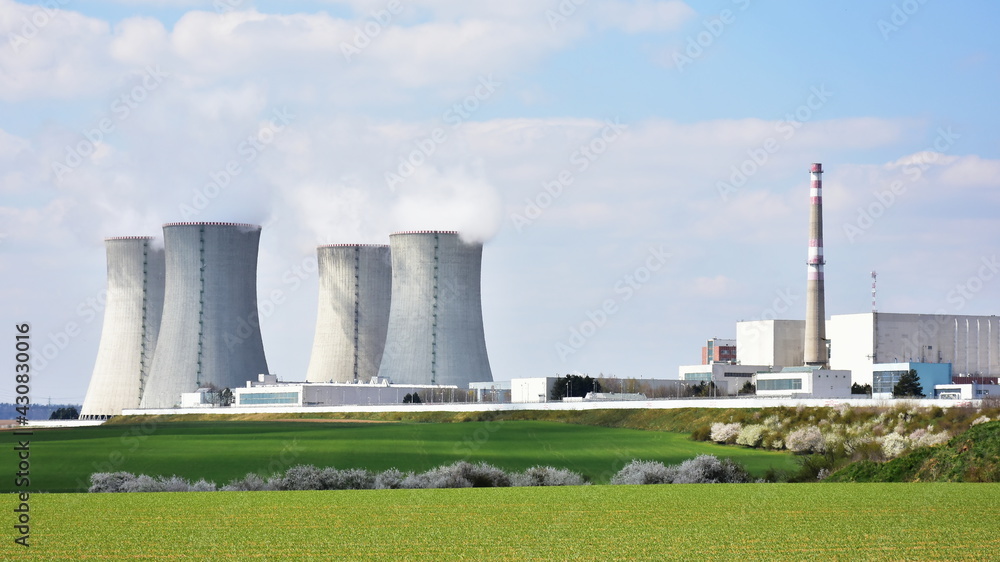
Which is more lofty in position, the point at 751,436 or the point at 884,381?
the point at 884,381

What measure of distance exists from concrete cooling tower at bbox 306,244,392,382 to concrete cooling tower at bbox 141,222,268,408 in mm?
8060

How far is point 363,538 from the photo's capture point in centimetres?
1272

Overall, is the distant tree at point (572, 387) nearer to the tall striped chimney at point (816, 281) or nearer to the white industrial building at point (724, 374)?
the white industrial building at point (724, 374)

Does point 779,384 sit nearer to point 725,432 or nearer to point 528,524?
point 725,432

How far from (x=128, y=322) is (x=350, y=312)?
10.7 metres

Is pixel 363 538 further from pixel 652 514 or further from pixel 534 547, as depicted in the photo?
pixel 652 514

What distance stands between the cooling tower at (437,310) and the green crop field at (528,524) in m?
33.4

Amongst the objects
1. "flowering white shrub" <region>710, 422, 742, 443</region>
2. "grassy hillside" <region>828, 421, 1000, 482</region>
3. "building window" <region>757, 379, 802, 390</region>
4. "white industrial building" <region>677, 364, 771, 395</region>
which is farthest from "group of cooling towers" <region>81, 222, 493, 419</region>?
"grassy hillside" <region>828, 421, 1000, 482</region>

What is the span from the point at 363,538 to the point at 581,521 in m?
2.86

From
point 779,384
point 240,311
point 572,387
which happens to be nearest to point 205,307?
point 240,311

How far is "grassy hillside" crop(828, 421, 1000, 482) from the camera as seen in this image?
66.6ft

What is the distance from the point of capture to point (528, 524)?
1408 centimetres

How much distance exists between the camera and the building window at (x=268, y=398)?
6406cm

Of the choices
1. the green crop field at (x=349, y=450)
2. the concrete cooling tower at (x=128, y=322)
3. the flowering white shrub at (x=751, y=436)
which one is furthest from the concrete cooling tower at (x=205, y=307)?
the flowering white shrub at (x=751, y=436)
